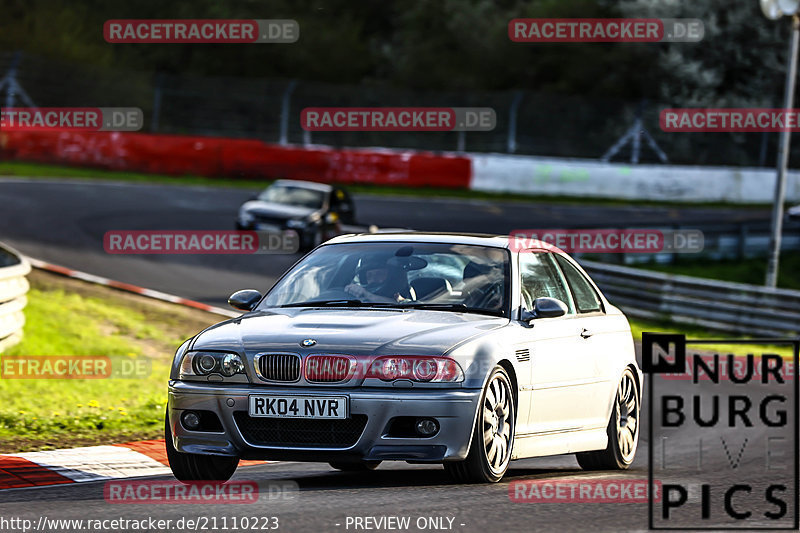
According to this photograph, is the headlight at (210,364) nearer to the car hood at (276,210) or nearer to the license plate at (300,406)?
the license plate at (300,406)

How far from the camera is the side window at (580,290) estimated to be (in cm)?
860

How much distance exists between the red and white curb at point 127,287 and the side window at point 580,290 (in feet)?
34.7

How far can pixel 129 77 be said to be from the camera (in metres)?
44.1

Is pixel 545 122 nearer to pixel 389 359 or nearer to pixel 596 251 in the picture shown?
pixel 596 251

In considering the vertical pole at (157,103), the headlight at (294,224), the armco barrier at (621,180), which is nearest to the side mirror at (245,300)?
the headlight at (294,224)

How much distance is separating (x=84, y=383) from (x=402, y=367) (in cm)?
717

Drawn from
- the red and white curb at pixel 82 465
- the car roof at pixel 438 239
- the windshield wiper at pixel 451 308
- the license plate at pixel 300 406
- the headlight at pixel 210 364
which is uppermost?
the car roof at pixel 438 239

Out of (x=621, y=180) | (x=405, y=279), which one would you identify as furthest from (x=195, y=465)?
(x=621, y=180)

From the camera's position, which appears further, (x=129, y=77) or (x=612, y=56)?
(x=612, y=56)

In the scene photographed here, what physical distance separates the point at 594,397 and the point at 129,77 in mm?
37910

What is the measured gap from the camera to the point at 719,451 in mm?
10266

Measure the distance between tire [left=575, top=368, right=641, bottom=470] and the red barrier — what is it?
27.8 m

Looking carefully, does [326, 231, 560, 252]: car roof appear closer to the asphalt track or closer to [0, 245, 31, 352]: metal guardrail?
the asphalt track

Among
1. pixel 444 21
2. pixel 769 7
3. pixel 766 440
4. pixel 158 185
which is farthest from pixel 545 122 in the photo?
pixel 766 440
